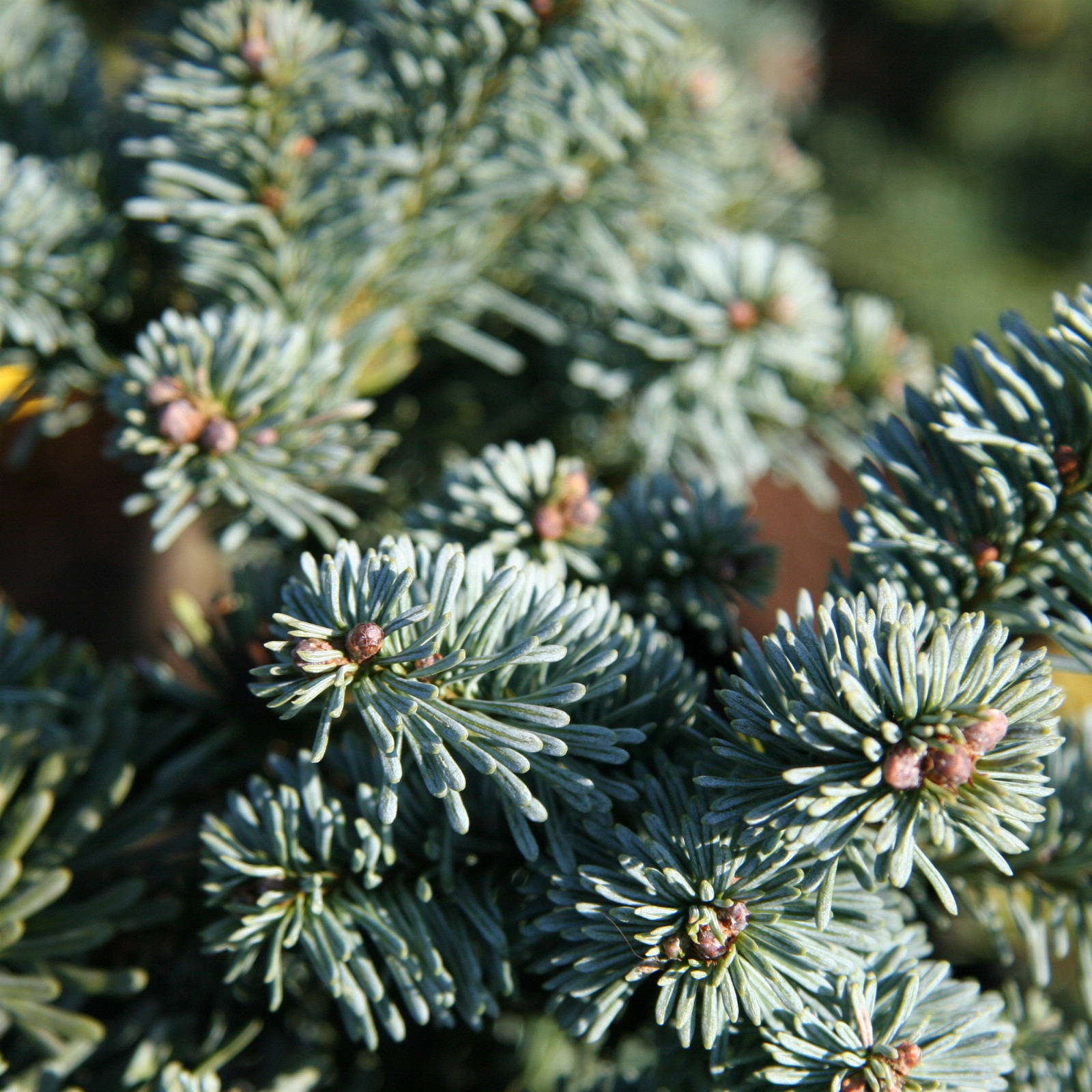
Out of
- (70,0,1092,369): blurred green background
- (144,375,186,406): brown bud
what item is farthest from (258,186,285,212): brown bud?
(70,0,1092,369): blurred green background

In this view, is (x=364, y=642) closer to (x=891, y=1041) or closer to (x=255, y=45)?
(x=891, y=1041)

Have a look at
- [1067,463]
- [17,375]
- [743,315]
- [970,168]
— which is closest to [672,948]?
[1067,463]

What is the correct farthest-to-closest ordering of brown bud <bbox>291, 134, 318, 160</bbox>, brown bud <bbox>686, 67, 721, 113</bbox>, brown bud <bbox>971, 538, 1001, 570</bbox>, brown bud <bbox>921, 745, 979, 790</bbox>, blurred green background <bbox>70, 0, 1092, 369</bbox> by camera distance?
blurred green background <bbox>70, 0, 1092, 369</bbox> → brown bud <bbox>686, 67, 721, 113</bbox> → brown bud <bbox>291, 134, 318, 160</bbox> → brown bud <bbox>971, 538, 1001, 570</bbox> → brown bud <bbox>921, 745, 979, 790</bbox>

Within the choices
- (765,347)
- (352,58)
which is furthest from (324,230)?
(765,347)

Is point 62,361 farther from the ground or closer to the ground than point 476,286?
closer to the ground

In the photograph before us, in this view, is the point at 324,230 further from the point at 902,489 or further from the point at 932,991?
the point at 932,991

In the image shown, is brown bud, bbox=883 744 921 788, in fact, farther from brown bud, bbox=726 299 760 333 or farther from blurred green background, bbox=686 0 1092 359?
blurred green background, bbox=686 0 1092 359

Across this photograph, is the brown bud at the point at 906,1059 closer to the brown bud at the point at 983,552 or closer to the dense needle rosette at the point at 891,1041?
the dense needle rosette at the point at 891,1041
